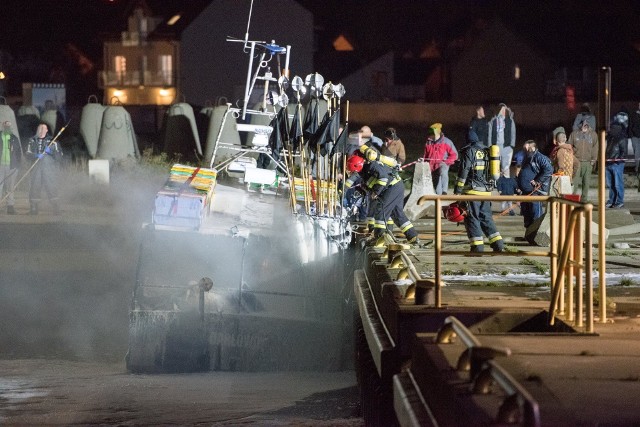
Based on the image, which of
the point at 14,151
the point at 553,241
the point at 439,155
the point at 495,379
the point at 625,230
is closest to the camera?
the point at 495,379

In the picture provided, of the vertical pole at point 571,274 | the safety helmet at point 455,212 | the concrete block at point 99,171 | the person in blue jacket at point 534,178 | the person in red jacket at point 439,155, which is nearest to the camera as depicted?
the vertical pole at point 571,274

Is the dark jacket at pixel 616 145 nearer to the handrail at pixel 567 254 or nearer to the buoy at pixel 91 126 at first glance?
the handrail at pixel 567 254

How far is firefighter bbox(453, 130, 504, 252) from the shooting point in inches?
535

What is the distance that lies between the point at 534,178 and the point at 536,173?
126 millimetres

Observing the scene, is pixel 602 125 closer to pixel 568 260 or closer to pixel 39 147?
pixel 568 260

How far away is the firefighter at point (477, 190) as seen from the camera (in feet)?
44.6

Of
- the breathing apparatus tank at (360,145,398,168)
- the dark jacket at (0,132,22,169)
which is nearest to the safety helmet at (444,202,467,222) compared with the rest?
the breathing apparatus tank at (360,145,398,168)

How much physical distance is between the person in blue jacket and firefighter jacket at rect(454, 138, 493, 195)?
198 cm

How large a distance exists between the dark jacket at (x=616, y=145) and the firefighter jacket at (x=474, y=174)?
7217 mm

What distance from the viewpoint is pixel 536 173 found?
15.7m

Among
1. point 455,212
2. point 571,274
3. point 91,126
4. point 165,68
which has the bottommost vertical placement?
point 571,274

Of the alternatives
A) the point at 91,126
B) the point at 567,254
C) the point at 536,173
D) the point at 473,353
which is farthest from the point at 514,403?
the point at 91,126

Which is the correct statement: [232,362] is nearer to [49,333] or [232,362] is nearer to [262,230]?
[262,230]

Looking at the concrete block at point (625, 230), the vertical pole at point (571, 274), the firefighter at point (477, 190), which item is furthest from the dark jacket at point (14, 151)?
the vertical pole at point (571, 274)
